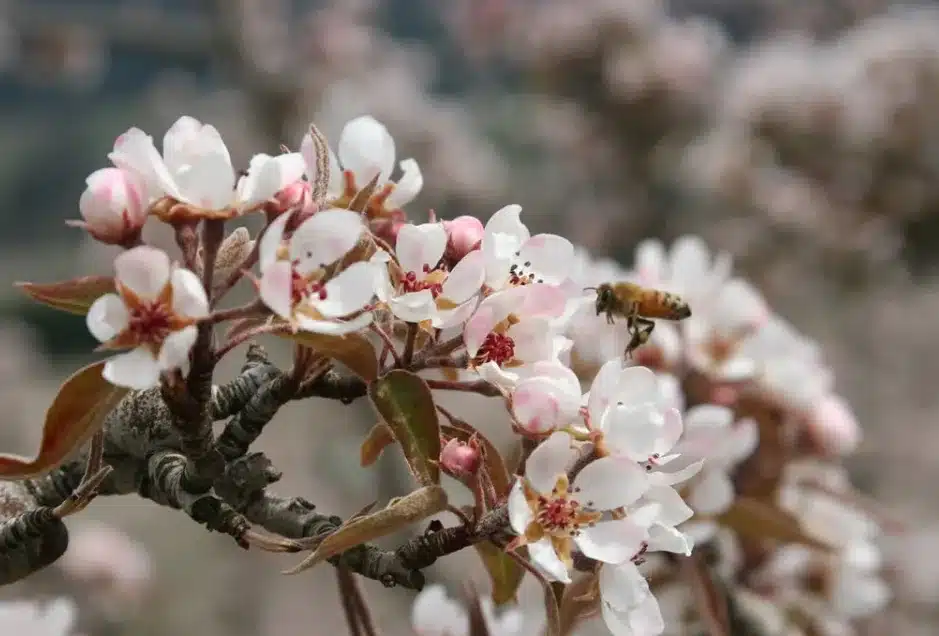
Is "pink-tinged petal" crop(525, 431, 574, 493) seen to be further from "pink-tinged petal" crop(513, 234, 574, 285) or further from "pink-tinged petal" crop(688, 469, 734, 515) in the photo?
"pink-tinged petal" crop(688, 469, 734, 515)

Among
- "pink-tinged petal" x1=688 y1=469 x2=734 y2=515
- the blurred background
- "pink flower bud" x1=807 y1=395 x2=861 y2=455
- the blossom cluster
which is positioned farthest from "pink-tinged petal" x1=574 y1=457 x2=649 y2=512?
the blurred background

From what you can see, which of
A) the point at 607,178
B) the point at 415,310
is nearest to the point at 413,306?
the point at 415,310

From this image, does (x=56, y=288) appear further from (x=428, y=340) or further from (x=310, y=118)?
(x=310, y=118)

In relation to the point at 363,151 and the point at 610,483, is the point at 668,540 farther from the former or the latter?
the point at 363,151

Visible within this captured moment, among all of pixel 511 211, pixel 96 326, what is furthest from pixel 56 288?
pixel 511 211

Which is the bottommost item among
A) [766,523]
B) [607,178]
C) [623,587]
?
[607,178]

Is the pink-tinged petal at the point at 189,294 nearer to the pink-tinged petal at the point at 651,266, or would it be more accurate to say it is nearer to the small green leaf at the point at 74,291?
the small green leaf at the point at 74,291
